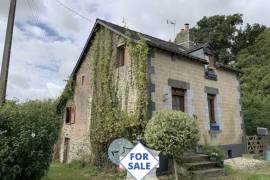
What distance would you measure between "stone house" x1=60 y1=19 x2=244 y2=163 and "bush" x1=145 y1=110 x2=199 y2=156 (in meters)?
1.82

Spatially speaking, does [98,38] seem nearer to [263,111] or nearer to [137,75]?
[137,75]

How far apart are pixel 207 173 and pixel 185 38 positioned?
889 cm

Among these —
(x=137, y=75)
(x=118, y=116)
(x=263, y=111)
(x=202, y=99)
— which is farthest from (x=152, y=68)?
(x=263, y=111)

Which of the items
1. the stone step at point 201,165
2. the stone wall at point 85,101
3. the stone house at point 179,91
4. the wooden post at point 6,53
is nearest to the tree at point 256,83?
the stone house at point 179,91

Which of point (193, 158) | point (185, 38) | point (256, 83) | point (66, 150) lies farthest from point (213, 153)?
point (256, 83)

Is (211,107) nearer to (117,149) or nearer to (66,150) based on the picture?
(117,149)

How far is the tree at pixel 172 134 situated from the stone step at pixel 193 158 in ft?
→ 5.11

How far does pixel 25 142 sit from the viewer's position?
250 inches

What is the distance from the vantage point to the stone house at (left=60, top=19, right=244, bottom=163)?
10.4 metres

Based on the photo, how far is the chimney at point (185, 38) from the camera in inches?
595

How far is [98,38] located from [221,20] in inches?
934

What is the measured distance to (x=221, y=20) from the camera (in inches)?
1257

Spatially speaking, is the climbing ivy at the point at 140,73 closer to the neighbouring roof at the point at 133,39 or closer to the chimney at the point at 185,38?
the neighbouring roof at the point at 133,39

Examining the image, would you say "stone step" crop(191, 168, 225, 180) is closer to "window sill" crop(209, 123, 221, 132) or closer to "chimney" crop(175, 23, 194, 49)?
"window sill" crop(209, 123, 221, 132)
